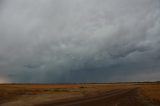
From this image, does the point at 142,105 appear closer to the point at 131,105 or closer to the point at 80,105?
the point at 131,105

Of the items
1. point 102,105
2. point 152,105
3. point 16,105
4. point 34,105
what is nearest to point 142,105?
point 152,105

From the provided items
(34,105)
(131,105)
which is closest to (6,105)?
(34,105)

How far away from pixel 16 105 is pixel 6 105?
1285mm

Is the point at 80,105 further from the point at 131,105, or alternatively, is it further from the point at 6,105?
the point at 6,105

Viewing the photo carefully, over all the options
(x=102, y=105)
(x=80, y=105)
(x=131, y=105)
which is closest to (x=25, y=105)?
(x=80, y=105)

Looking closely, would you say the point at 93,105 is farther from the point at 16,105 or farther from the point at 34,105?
the point at 16,105

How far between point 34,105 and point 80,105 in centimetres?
606

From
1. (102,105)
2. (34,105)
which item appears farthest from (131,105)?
(34,105)

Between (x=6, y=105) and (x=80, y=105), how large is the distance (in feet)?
31.0

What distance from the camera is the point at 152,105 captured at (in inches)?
1268

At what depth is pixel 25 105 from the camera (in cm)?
3309

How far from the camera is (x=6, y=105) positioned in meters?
33.0

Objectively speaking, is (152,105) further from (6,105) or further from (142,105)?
(6,105)

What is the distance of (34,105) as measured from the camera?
33.1m
